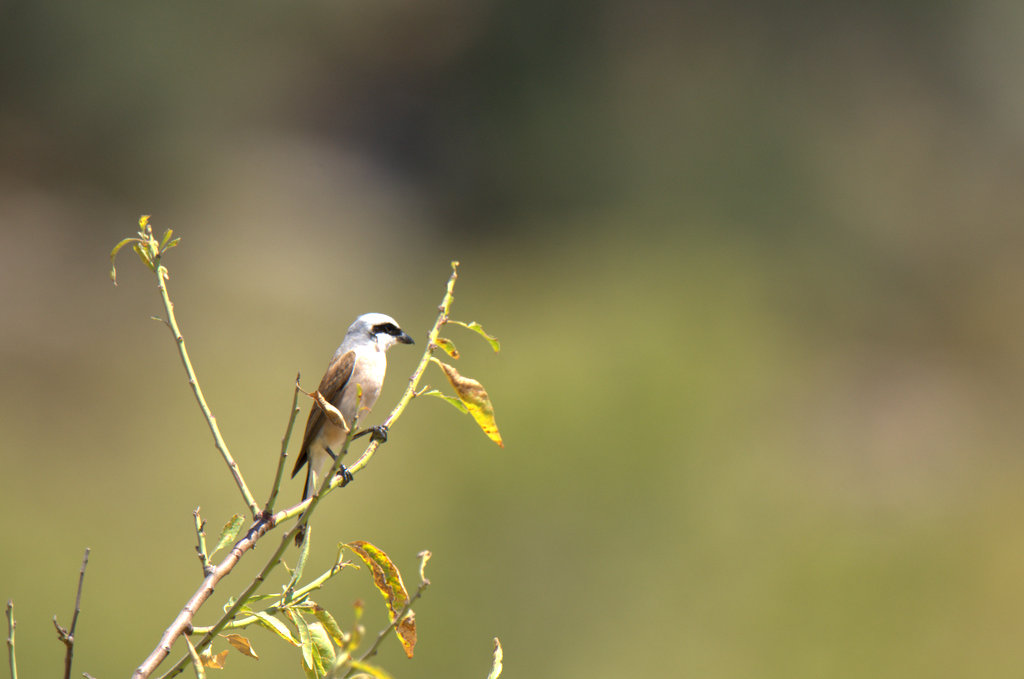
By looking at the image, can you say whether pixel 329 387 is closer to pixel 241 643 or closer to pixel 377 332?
pixel 377 332

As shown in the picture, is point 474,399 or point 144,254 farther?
point 474,399

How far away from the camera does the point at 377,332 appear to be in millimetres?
2088

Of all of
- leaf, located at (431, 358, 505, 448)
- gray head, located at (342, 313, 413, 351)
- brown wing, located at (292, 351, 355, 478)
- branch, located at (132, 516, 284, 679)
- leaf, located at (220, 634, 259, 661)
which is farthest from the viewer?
gray head, located at (342, 313, 413, 351)

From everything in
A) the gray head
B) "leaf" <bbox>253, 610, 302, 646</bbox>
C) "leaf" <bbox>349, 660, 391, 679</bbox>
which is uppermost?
the gray head

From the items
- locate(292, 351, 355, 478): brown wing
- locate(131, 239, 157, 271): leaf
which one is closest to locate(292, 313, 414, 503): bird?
locate(292, 351, 355, 478): brown wing

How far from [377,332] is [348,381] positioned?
0.16 m

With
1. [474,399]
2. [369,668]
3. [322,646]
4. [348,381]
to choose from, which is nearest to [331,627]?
[322,646]

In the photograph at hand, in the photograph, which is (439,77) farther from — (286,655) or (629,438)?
(286,655)

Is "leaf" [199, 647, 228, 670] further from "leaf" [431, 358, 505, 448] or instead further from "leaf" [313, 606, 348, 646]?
"leaf" [431, 358, 505, 448]

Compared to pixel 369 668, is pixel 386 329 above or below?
above

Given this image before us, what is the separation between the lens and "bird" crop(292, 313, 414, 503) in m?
1.98

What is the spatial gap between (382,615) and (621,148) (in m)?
5.82

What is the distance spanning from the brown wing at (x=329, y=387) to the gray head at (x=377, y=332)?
0.11 m

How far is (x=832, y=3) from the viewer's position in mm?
9766
